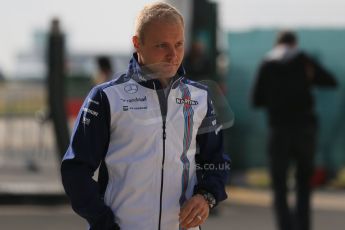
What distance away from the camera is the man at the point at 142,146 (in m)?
3.23

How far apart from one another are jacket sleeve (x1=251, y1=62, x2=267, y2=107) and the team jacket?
4505 millimetres

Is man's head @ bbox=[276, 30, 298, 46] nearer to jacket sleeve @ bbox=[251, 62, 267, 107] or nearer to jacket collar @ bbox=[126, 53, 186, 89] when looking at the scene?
jacket sleeve @ bbox=[251, 62, 267, 107]

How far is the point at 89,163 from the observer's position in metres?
3.23

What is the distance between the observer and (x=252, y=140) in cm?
1295

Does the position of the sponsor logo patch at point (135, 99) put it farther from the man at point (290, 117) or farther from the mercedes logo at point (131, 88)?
the man at point (290, 117)

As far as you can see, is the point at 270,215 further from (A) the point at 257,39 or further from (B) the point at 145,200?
(B) the point at 145,200

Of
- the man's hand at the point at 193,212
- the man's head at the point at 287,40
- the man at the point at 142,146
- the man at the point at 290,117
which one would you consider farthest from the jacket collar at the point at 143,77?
the man's head at the point at 287,40

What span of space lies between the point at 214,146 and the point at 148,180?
1.04 feet

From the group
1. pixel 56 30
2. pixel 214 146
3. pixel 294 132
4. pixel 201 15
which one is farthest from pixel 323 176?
pixel 214 146

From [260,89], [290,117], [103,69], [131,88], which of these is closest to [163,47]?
[131,88]

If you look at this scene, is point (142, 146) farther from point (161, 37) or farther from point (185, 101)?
point (161, 37)

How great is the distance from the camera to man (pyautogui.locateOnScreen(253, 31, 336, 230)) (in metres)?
7.64

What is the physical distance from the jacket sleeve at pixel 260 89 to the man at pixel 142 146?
4.51 m

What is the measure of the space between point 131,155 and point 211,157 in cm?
33
